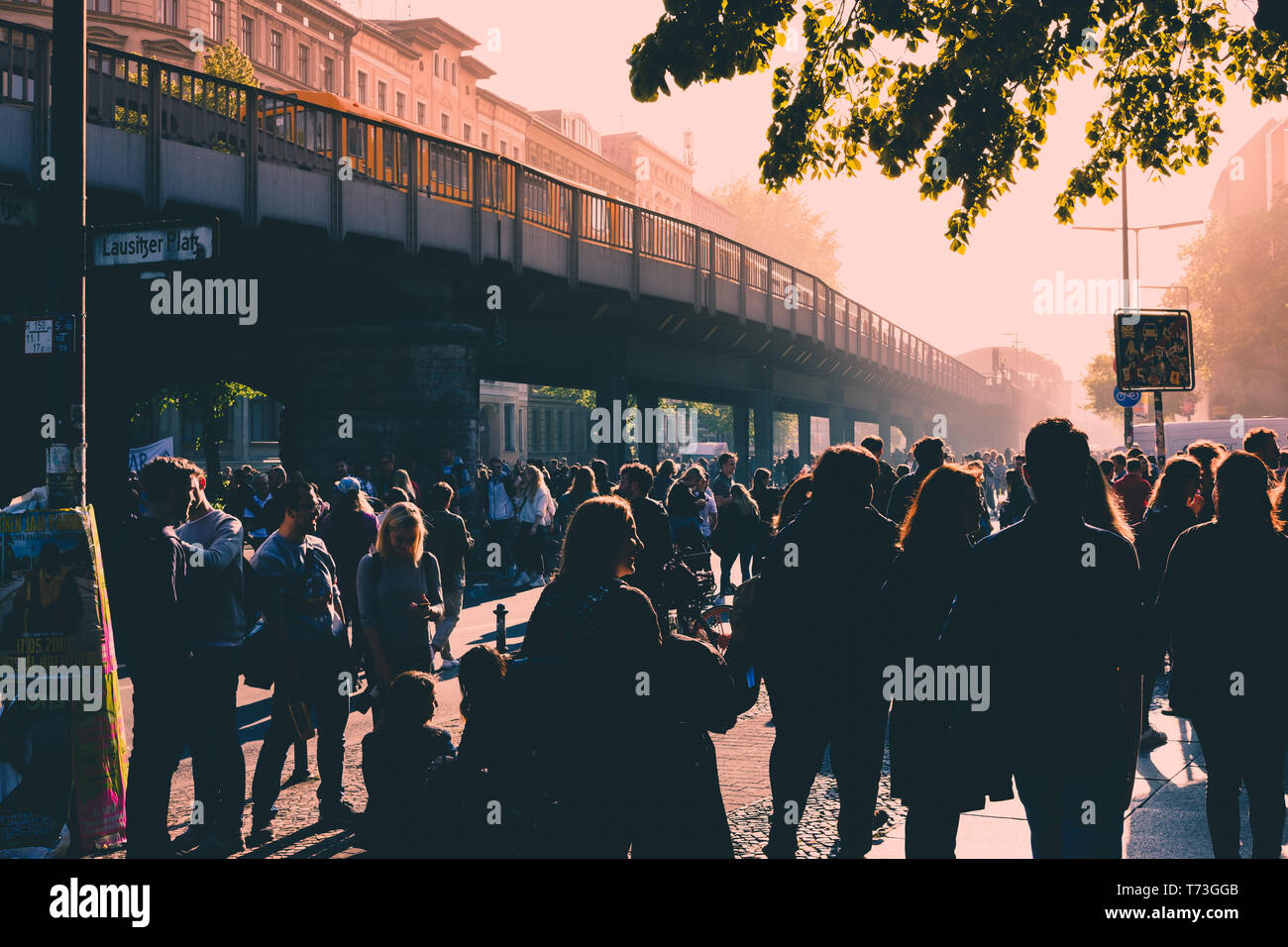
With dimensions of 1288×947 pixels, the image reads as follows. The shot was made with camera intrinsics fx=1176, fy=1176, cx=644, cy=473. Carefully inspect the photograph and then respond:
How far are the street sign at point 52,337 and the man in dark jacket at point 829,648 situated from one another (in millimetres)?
4965

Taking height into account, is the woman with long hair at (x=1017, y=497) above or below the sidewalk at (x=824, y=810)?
above

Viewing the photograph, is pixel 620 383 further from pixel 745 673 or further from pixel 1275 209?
pixel 1275 209

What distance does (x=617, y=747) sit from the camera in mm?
3496

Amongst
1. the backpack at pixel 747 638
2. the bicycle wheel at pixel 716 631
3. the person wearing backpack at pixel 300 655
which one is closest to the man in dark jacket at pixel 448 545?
the person wearing backpack at pixel 300 655

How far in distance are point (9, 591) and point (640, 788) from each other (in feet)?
10.9

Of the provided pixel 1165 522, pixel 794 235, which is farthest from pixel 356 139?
pixel 794 235

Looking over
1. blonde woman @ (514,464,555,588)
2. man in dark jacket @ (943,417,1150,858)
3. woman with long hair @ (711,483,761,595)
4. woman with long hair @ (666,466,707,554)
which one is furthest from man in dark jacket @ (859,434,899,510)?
blonde woman @ (514,464,555,588)

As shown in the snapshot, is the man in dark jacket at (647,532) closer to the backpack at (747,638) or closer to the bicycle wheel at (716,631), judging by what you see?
the bicycle wheel at (716,631)

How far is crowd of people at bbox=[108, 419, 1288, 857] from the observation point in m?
3.53

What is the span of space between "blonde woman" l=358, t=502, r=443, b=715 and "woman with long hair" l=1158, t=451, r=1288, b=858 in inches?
→ 150

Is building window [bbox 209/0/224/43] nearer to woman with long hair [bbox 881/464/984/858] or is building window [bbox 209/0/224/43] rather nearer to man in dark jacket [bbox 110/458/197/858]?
man in dark jacket [bbox 110/458/197/858]

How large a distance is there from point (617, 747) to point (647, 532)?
227 inches

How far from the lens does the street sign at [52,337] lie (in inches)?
289

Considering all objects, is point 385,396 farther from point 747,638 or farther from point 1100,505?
point 1100,505
